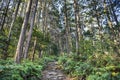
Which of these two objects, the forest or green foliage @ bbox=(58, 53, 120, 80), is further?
the forest

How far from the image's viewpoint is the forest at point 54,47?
8.19 meters

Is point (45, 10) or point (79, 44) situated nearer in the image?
point (79, 44)

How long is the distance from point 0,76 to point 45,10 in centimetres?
2475

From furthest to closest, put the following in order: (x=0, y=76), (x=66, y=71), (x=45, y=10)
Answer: (x=45, y=10)
(x=66, y=71)
(x=0, y=76)

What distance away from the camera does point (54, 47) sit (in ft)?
105

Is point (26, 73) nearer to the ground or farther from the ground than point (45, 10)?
nearer to the ground

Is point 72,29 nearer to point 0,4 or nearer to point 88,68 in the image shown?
point 0,4

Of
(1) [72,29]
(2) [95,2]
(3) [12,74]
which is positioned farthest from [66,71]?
(1) [72,29]

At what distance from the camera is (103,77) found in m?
7.38

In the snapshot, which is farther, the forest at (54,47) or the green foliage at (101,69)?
the forest at (54,47)

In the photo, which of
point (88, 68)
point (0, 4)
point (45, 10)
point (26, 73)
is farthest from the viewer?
point (45, 10)

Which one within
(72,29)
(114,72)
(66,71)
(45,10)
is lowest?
(66,71)

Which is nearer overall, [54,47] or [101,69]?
[101,69]

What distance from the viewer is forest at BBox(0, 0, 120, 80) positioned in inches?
322
